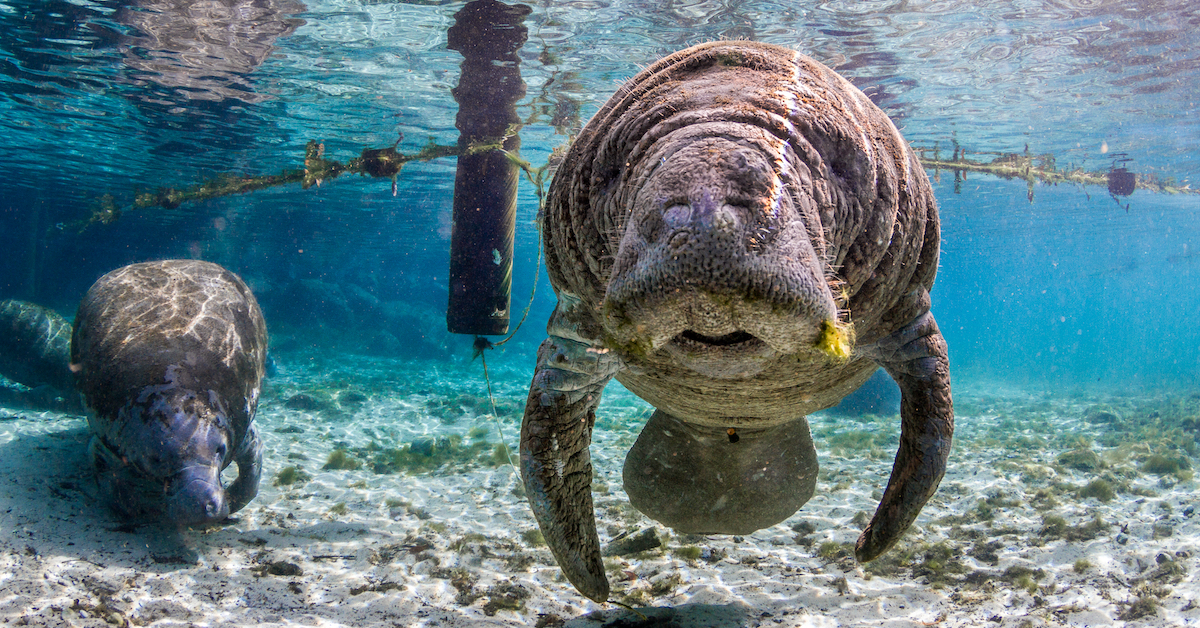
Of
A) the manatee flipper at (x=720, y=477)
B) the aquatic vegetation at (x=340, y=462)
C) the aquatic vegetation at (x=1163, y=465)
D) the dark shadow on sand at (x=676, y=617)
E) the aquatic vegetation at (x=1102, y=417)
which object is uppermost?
the manatee flipper at (x=720, y=477)

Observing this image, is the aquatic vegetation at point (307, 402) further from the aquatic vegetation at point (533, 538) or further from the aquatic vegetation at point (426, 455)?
the aquatic vegetation at point (533, 538)

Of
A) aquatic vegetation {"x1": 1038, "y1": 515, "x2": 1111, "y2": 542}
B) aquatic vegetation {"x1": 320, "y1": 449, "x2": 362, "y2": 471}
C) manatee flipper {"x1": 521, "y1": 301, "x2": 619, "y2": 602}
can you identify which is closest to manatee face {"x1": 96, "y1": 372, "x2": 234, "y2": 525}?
aquatic vegetation {"x1": 320, "y1": 449, "x2": 362, "y2": 471}

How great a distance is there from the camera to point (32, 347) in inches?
424

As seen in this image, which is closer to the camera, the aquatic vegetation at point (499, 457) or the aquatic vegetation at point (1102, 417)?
the aquatic vegetation at point (499, 457)

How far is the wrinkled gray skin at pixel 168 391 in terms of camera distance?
541 cm

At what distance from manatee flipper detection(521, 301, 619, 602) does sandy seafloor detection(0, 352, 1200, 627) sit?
1067 millimetres

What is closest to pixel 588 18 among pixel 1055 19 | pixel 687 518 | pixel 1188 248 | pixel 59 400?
pixel 1055 19

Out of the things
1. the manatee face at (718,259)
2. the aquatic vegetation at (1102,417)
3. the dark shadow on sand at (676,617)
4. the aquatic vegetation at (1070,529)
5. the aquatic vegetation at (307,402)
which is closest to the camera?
the manatee face at (718,259)

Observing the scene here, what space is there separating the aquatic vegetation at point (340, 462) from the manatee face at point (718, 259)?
871 cm

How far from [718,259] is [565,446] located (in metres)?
2.19

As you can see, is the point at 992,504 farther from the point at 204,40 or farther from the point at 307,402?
the point at 204,40

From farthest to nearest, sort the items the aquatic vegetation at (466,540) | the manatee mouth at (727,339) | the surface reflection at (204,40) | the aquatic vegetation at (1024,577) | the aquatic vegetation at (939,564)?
the surface reflection at (204,40) < the aquatic vegetation at (466,540) < the aquatic vegetation at (939,564) < the aquatic vegetation at (1024,577) < the manatee mouth at (727,339)

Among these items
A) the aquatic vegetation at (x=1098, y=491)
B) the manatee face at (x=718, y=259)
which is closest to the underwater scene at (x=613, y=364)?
the manatee face at (x=718, y=259)

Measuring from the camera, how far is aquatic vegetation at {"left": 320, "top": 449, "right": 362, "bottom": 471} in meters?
9.16
